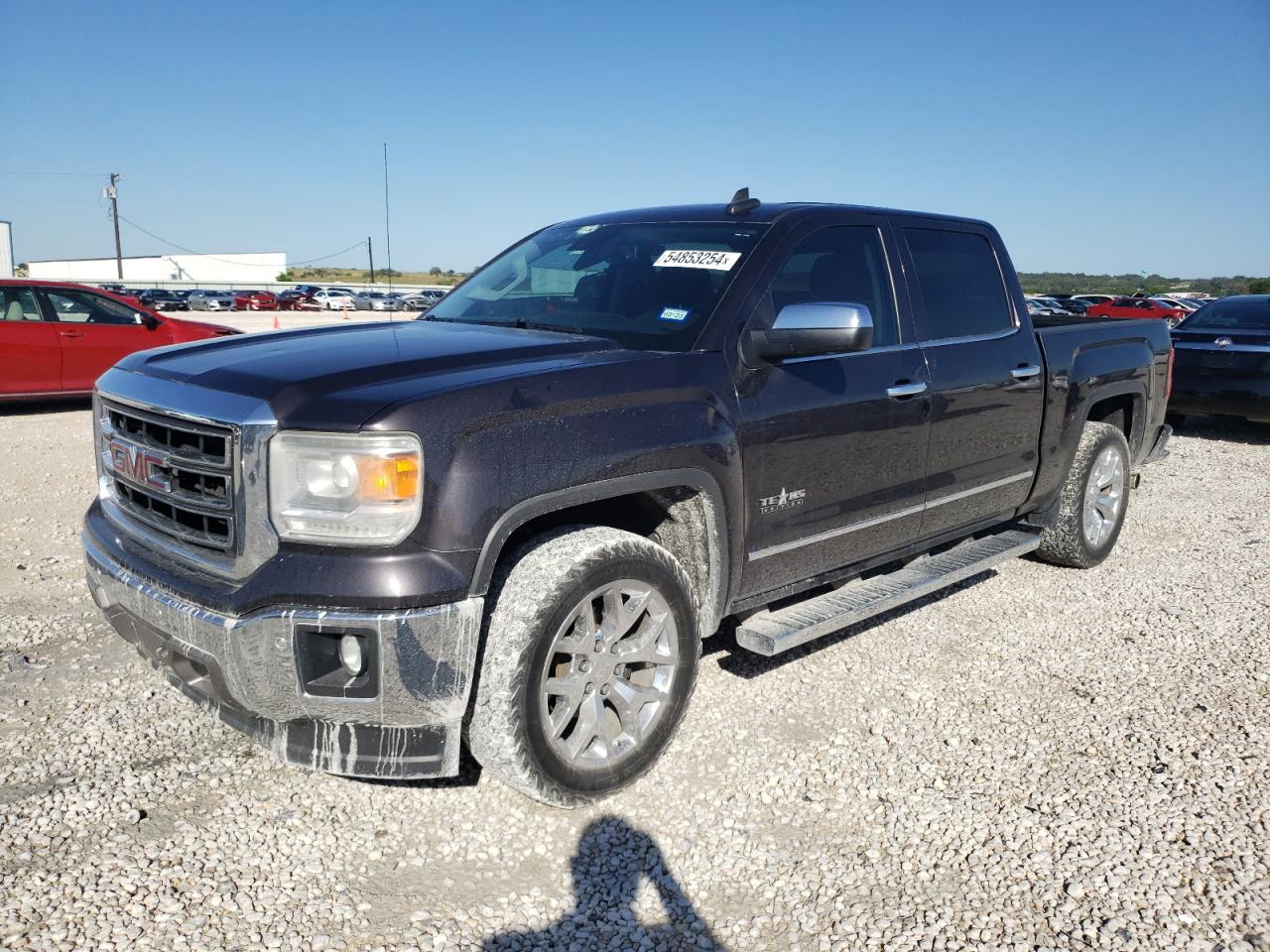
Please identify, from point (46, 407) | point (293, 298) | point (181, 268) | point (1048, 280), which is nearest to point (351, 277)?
point (181, 268)

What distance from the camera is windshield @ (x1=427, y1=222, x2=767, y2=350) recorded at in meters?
3.49

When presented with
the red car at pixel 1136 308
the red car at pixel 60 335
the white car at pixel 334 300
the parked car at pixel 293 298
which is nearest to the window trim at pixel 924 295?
the red car at pixel 60 335

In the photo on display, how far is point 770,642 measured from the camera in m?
3.40

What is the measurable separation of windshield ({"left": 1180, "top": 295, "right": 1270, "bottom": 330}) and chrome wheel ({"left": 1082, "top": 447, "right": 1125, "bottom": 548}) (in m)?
6.13

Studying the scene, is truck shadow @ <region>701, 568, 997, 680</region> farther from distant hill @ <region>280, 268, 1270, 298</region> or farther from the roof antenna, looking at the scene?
distant hill @ <region>280, 268, 1270, 298</region>

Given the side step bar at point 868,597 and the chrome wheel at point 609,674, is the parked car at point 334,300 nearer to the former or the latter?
the side step bar at point 868,597

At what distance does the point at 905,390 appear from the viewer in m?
3.95

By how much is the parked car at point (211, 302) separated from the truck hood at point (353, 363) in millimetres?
51238

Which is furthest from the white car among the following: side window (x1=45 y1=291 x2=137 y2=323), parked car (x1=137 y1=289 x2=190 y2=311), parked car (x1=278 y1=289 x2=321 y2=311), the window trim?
the window trim

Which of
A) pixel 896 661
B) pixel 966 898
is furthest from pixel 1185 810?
pixel 896 661

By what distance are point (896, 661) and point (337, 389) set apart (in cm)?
284

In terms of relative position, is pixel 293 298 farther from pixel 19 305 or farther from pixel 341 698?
pixel 341 698

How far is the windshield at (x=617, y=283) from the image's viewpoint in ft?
11.5

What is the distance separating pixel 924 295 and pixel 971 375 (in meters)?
0.43
